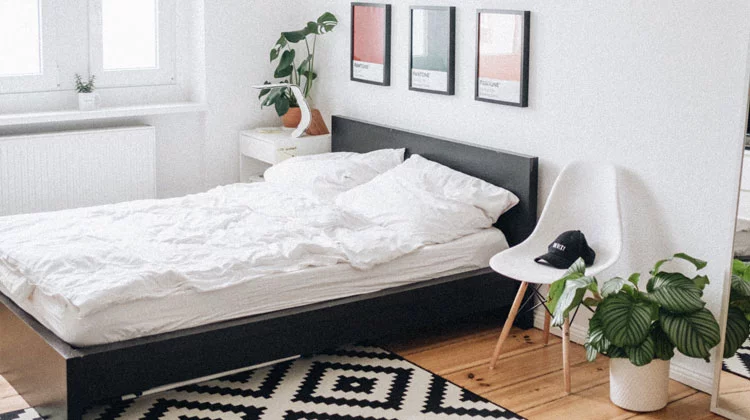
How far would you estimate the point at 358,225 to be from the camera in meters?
4.23

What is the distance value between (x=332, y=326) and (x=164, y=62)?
8.16ft

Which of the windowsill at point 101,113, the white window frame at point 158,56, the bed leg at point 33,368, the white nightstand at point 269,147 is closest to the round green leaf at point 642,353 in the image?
the bed leg at point 33,368

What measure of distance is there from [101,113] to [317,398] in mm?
2405

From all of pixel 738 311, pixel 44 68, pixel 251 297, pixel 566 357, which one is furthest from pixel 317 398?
pixel 44 68

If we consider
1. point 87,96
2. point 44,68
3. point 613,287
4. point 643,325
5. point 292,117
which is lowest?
point 643,325

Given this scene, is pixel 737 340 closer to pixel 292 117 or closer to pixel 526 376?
pixel 526 376

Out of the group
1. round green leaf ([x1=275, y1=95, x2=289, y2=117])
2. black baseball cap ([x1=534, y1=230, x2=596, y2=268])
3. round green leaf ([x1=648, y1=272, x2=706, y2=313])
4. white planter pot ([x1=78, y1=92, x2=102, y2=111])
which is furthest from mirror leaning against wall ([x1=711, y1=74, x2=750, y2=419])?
white planter pot ([x1=78, y1=92, x2=102, y2=111])

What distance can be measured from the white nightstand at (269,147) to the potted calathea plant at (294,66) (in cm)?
13

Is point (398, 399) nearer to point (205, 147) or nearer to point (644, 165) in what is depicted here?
point (644, 165)

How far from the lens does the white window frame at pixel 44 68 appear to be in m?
5.10

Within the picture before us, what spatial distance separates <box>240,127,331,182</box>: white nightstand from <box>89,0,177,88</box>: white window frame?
58cm

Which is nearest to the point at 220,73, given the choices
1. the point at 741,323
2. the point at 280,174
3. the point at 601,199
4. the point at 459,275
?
the point at 280,174

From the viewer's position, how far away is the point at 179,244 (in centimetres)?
391

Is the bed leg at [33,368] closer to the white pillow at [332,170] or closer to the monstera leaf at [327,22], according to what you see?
the white pillow at [332,170]
